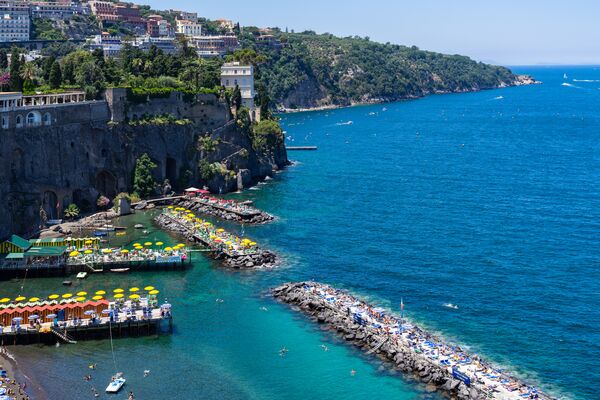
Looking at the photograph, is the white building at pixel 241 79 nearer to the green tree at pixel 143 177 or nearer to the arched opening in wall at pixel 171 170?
the arched opening in wall at pixel 171 170

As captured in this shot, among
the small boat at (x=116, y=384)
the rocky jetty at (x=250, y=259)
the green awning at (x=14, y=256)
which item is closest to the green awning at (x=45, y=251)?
the green awning at (x=14, y=256)

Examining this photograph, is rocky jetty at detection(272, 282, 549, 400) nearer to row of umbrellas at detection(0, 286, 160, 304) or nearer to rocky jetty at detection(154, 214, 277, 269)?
rocky jetty at detection(154, 214, 277, 269)

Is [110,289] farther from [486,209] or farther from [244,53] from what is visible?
[244,53]

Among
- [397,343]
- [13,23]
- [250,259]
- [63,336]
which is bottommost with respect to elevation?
[63,336]

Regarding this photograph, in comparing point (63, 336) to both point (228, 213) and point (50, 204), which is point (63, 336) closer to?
point (50, 204)

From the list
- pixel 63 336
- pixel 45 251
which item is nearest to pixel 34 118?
pixel 45 251
